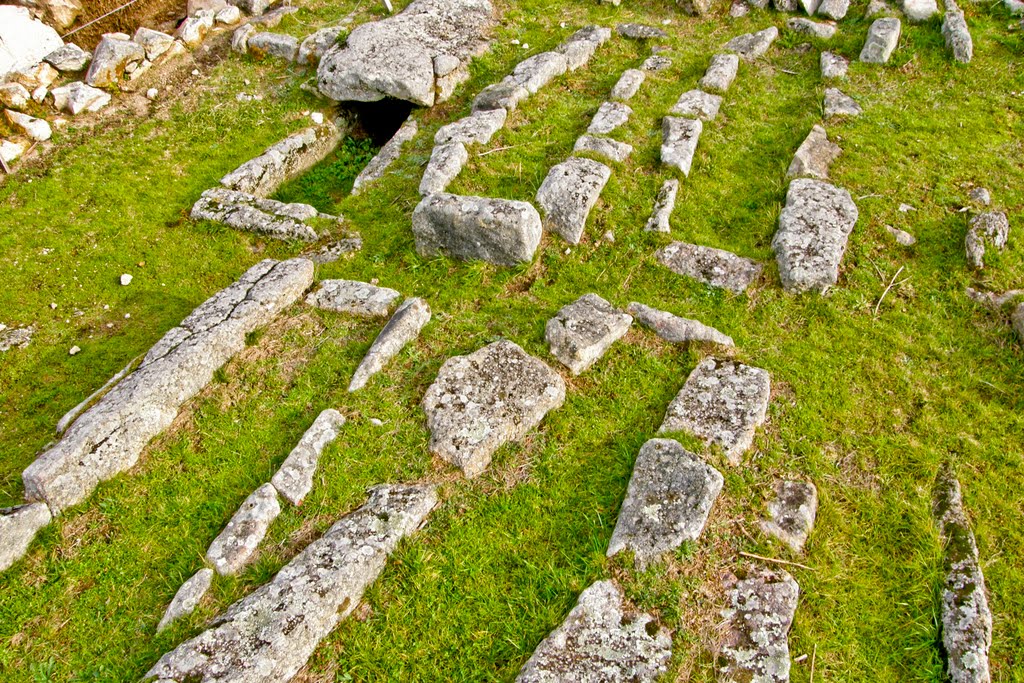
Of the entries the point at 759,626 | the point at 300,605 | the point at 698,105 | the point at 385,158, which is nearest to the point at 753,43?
the point at 698,105

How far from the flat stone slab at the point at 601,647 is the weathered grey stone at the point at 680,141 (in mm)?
6084

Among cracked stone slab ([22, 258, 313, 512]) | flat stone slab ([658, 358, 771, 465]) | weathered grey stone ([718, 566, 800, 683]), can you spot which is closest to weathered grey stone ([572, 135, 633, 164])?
flat stone slab ([658, 358, 771, 465])

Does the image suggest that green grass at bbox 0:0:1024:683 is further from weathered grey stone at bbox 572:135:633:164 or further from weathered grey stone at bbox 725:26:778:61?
weathered grey stone at bbox 725:26:778:61

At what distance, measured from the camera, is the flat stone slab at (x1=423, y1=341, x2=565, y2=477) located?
235 inches

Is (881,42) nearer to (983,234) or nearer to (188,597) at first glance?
(983,234)

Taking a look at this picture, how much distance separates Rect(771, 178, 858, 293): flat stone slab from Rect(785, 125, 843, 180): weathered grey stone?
30cm

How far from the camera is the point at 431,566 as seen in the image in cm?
527

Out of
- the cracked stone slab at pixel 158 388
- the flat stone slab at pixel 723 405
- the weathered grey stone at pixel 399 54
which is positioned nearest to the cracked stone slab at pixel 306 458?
the cracked stone slab at pixel 158 388

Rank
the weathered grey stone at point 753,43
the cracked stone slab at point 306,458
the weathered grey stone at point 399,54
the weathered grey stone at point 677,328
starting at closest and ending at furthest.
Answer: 1. the cracked stone slab at point 306,458
2. the weathered grey stone at point 677,328
3. the weathered grey stone at point 399,54
4. the weathered grey stone at point 753,43

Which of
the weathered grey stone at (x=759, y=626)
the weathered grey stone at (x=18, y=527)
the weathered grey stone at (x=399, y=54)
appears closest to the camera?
the weathered grey stone at (x=759, y=626)

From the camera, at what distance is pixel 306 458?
601cm

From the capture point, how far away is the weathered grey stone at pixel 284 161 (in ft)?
32.9

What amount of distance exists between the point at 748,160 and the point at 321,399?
6621mm

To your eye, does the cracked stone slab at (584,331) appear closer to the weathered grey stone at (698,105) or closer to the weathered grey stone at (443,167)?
the weathered grey stone at (443,167)
